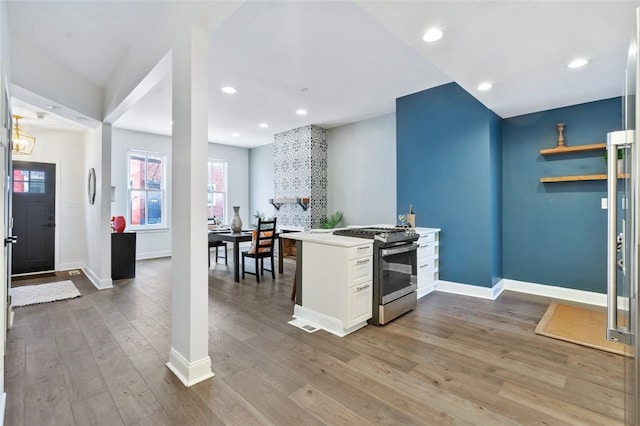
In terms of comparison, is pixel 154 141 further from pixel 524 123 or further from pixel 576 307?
pixel 576 307

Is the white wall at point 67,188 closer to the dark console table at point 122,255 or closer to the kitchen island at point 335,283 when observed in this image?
the dark console table at point 122,255

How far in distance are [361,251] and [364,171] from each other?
349 cm

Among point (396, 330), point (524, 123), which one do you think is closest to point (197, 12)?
point (396, 330)

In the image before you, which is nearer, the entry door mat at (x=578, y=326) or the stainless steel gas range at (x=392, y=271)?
the entry door mat at (x=578, y=326)

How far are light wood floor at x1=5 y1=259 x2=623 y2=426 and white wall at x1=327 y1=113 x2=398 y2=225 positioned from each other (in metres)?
2.82

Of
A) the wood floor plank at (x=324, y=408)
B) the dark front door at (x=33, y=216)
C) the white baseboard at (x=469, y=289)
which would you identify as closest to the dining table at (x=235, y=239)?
the white baseboard at (x=469, y=289)

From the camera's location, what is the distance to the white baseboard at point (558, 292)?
3.68 metres

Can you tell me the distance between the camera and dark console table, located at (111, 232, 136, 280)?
4.87 metres

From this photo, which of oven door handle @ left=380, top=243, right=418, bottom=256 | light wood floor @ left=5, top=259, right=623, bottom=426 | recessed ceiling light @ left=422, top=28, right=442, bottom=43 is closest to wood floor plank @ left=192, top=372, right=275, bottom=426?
light wood floor @ left=5, top=259, right=623, bottom=426

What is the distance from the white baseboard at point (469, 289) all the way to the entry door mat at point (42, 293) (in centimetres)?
493

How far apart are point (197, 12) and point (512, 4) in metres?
2.05

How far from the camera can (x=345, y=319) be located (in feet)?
9.06

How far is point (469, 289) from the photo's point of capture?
404 cm

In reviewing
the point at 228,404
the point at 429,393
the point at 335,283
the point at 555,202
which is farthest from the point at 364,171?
the point at 228,404
